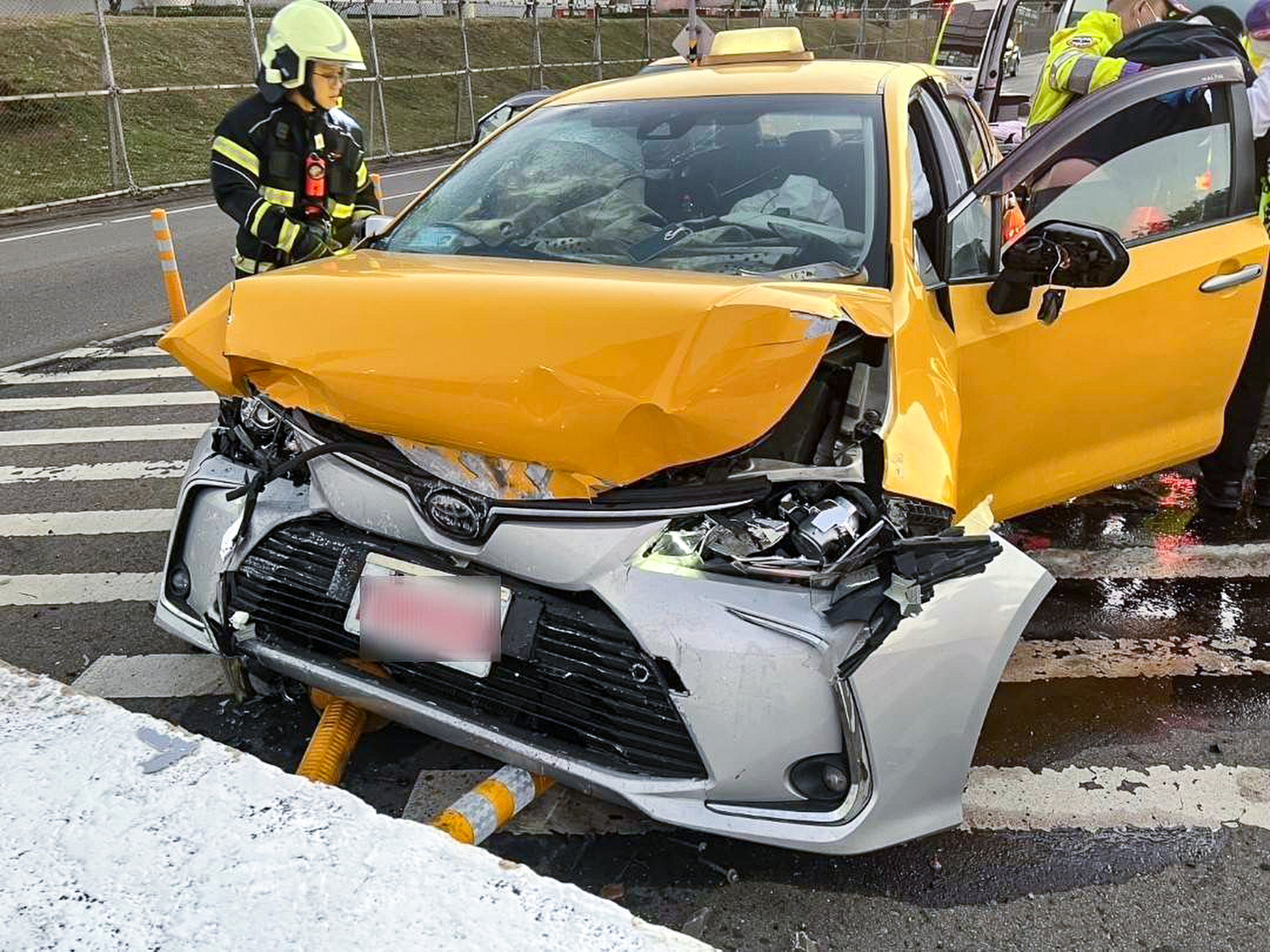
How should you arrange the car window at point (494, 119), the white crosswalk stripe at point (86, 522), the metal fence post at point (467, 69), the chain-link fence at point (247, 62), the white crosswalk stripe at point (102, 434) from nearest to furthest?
the white crosswalk stripe at point (86, 522)
the white crosswalk stripe at point (102, 434)
the car window at point (494, 119)
the chain-link fence at point (247, 62)
the metal fence post at point (467, 69)

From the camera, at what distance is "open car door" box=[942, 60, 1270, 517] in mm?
2799

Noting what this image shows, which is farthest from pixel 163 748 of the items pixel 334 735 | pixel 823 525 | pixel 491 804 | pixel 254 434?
pixel 823 525

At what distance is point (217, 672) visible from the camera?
3123 millimetres

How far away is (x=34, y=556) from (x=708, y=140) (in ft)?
9.64

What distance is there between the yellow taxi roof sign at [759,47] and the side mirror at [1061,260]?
4.24 ft

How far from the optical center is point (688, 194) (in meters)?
3.07

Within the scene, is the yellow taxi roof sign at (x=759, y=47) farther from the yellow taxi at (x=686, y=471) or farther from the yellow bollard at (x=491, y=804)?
the yellow bollard at (x=491, y=804)

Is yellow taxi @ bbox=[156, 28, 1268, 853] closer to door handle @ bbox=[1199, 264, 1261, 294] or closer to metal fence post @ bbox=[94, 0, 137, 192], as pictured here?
door handle @ bbox=[1199, 264, 1261, 294]

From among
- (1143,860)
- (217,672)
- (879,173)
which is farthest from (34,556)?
(1143,860)

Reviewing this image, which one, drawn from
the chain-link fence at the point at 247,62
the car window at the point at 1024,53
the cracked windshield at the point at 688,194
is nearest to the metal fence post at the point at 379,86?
the chain-link fence at the point at 247,62

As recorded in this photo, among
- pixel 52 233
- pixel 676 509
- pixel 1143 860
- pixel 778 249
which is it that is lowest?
pixel 52 233

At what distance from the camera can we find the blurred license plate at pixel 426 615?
2.17 m

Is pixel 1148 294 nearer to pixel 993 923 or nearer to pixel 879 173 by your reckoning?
pixel 879 173

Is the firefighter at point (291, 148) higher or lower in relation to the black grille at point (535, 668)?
higher
